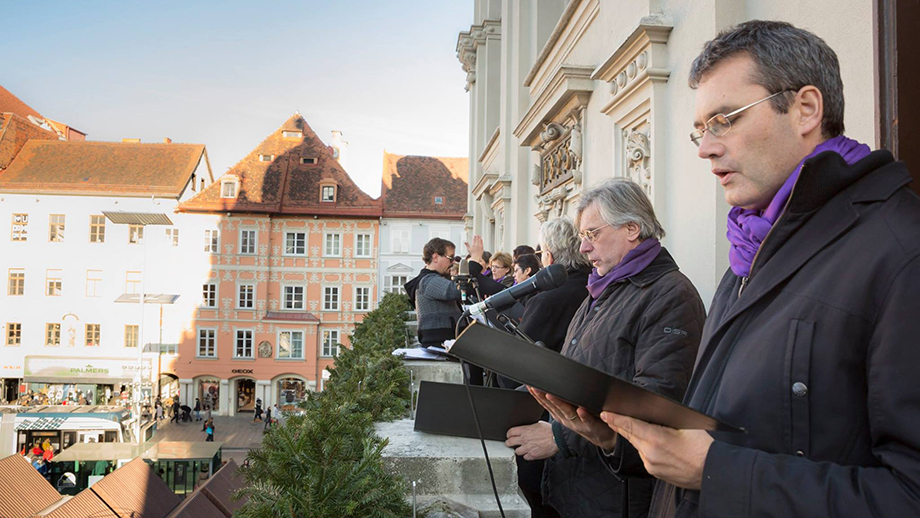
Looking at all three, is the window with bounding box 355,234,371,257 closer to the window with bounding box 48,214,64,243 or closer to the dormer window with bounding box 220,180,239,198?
the dormer window with bounding box 220,180,239,198

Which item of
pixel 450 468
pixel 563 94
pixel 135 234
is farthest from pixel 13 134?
pixel 450 468

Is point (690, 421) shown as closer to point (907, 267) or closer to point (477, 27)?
point (907, 267)

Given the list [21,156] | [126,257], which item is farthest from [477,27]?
[21,156]

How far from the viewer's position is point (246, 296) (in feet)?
124

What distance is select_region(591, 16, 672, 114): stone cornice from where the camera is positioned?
5039 millimetres

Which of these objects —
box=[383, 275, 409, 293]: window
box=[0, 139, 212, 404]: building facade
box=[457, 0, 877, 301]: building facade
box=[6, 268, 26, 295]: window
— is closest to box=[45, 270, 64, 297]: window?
box=[0, 139, 212, 404]: building facade

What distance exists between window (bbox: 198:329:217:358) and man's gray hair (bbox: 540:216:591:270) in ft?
119

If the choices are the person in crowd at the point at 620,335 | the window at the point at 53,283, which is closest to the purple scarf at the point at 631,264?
the person in crowd at the point at 620,335

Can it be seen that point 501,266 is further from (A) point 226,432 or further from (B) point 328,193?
(B) point 328,193

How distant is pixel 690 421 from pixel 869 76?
253 cm

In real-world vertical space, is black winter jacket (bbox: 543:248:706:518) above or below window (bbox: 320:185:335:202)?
below

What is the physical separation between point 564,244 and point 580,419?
2106mm

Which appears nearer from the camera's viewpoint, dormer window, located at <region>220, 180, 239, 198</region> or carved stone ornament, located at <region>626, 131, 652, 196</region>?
carved stone ornament, located at <region>626, 131, 652, 196</region>

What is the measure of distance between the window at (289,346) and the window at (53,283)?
1316 centimetres
